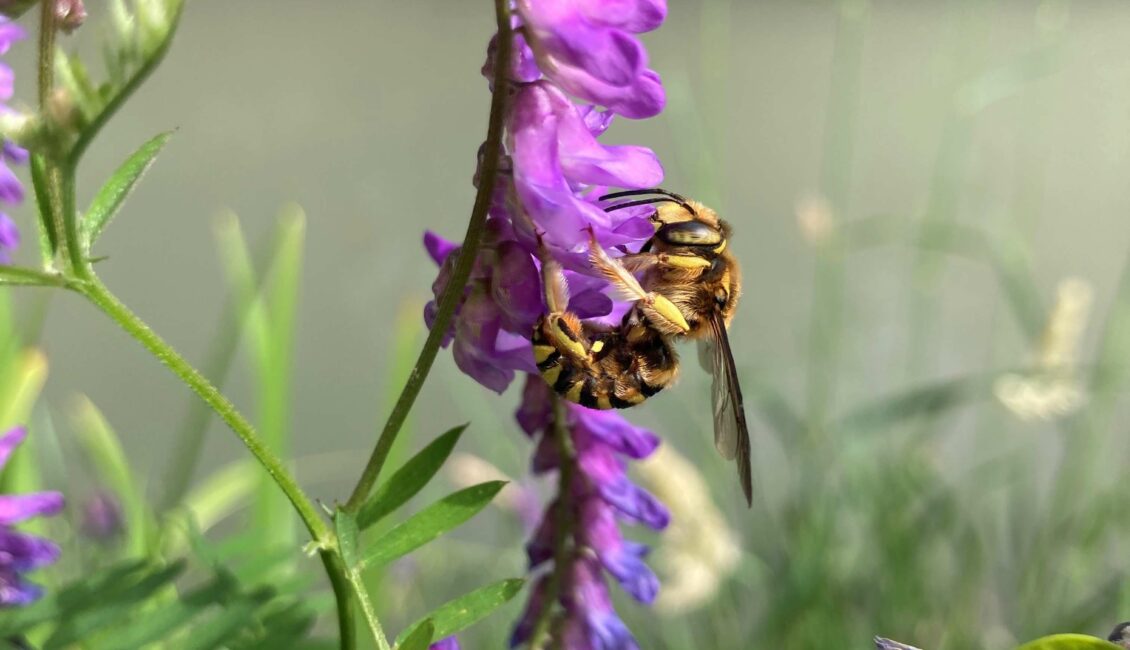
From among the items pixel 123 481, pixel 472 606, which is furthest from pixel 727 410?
pixel 123 481

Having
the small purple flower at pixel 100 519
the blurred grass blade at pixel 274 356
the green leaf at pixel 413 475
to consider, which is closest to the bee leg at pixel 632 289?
the green leaf at pixel 413 475

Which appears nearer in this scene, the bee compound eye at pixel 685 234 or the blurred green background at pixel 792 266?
the bee compound eye at pixel 685 234

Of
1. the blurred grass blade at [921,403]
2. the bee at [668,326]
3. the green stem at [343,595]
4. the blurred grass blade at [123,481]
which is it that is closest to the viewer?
the green stem at [343,595]

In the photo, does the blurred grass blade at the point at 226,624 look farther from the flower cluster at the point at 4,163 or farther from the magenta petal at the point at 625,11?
the magenta petal at the point at 625,11

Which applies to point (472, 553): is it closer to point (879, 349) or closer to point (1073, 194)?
point (879, 349)

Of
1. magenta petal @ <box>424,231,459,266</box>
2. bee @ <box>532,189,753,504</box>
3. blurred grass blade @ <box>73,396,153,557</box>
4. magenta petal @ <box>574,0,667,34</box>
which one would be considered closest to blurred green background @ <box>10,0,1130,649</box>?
blurred grass blade @ <box>73,396,153,557</box>

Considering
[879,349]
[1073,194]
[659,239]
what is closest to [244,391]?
[879,349]

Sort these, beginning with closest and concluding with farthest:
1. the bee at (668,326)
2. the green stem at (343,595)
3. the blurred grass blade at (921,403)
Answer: the green stem at (343,595) < the bee at (668,326) < the blurred grass blade at (921,403)
